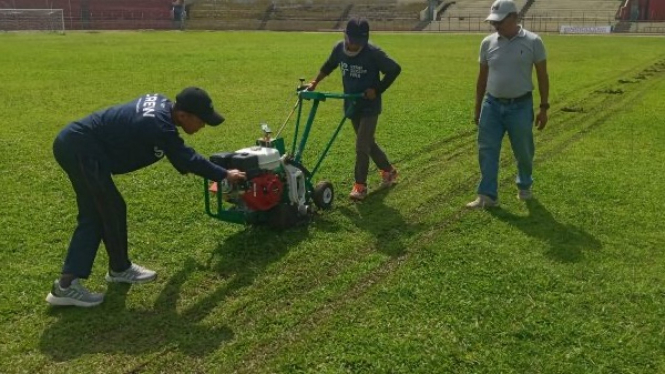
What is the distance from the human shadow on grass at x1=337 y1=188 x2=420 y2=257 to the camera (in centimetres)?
556

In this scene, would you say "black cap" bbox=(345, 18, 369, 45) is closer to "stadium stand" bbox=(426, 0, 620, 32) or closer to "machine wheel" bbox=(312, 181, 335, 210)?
"machine wheel" bbox=(312, 181, 335, 210)

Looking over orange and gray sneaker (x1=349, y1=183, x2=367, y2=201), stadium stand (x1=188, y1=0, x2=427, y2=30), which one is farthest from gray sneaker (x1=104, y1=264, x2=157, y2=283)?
stadium stand (x1=188, y1=0, x2=427, y2=30)

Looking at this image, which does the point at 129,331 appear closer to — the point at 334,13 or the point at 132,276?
the point at 132,276

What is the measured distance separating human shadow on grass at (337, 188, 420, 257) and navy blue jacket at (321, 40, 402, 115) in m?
0.96

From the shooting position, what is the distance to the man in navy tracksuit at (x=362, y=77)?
6242 millimetres

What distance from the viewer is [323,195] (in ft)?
20.9

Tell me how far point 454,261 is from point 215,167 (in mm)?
2074

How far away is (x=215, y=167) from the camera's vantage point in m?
4.59

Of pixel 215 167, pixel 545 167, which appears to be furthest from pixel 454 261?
pixel 545 167

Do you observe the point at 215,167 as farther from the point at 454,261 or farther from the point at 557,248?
the point at 557,248

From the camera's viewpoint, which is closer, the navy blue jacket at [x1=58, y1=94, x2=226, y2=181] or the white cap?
the navy blue jacket at [x1=58, y1=94, x2=226, y2=181]

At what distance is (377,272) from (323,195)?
1560mm

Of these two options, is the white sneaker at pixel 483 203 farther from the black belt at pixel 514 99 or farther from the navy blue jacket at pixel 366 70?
the navy blue jacket at pixel 366 70

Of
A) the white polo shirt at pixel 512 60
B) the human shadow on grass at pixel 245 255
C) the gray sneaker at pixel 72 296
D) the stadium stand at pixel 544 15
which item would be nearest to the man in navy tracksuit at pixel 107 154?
the gray sneaker at pixel 72 296
